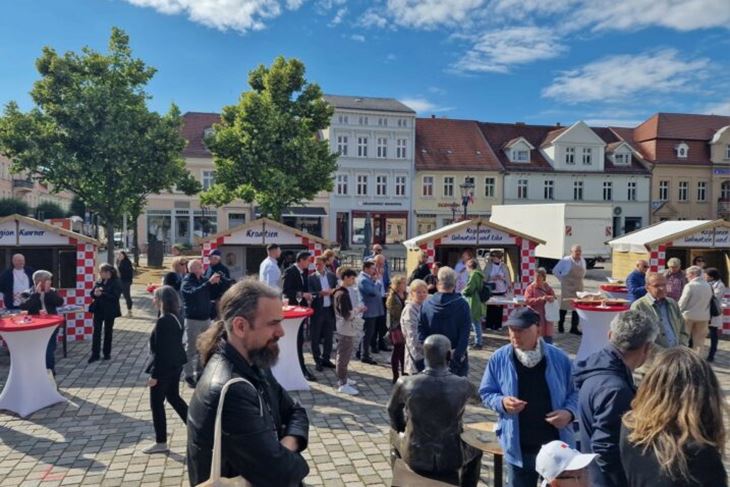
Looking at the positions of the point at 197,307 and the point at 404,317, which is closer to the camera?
the point at 404,317

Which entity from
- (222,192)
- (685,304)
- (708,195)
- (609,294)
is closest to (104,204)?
(222,192)

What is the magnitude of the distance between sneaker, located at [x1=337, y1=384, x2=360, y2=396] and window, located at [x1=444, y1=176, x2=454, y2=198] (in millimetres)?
35785

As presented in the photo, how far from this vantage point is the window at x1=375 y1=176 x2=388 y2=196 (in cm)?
4234

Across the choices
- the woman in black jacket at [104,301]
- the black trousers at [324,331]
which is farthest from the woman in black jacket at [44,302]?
the black trousers at [324,331]

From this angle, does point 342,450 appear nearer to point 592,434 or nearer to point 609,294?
point 592,434

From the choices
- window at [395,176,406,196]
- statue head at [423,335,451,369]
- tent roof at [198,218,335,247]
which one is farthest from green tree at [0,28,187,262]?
window at [395,176,406,196]

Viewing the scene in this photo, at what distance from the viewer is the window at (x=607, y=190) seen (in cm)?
4406

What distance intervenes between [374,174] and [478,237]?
2869 cm

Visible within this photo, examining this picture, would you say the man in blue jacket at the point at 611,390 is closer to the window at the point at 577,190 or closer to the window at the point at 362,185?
the window at the point at 362,185

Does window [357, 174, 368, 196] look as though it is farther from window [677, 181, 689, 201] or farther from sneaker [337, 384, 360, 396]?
sneaker [337, 384, 360, 396]

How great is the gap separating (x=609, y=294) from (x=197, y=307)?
9421 millimetres

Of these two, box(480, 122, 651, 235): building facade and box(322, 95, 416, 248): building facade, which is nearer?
box(322, 95, 416, 248): building facade

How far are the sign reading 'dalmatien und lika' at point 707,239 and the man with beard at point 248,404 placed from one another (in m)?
13.4

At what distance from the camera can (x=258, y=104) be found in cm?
2531
